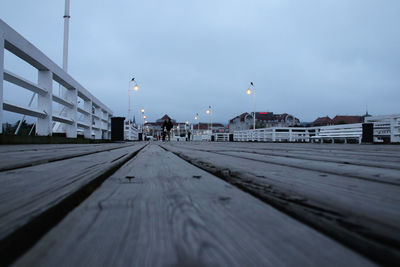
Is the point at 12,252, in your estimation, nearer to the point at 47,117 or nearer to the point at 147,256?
the point at 147,256

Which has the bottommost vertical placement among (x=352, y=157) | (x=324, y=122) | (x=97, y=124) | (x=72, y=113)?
(x=352, y=157)

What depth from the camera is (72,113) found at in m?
5.94

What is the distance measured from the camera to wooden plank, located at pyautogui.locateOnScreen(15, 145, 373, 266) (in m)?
0.23

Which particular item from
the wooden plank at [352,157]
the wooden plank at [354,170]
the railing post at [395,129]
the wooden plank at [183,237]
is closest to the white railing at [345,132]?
the railing post at [395,129]

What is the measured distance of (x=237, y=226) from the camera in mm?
329

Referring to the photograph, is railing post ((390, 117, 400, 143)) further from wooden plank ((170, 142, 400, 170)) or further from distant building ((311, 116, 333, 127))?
distant building ((311, 116, 333, 127))

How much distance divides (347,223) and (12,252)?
45 centimetres

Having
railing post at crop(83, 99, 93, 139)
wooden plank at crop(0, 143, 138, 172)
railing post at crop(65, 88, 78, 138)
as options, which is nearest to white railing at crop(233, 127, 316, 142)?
railing post at crop(83, 99, 93, 139)

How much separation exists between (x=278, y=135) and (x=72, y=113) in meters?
11.8

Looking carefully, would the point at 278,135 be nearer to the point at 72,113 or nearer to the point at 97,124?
the point at 97,124

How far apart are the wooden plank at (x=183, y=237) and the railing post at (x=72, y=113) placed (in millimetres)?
6351

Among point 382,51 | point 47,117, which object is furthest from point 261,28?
point 47,117

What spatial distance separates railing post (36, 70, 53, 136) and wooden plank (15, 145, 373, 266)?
4956 mm

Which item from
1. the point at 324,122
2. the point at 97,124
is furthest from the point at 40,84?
the point at 324,122
